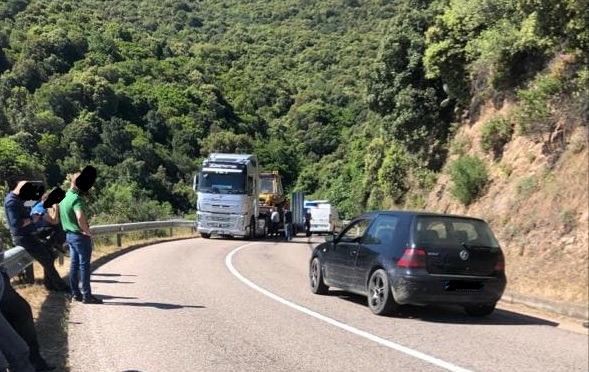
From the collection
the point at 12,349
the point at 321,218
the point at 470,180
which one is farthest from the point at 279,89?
the point at 12,349

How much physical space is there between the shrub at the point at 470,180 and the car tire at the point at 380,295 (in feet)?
33.1

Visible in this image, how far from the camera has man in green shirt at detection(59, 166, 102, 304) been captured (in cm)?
970

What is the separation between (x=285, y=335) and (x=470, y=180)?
12.5 meters

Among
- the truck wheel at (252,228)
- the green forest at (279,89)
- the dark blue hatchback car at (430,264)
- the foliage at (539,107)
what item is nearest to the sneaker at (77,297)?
the green forest at (279,89)

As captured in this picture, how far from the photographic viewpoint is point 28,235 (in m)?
10.3

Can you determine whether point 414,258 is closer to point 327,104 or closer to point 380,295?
point 380,295

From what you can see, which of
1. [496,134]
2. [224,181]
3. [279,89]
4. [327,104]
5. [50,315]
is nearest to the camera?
[50,315]

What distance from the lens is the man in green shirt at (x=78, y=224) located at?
9703 mm

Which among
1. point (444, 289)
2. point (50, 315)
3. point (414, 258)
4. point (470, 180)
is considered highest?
point (470, 180)

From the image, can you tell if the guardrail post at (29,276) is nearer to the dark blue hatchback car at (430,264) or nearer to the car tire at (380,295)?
the dark blue hatchback car at (430,264)

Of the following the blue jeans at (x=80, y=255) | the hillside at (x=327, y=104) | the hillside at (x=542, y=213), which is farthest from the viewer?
the hillside at (x=327, y=104)

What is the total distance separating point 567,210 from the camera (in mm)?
13961

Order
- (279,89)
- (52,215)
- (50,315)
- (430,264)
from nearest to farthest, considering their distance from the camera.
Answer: (50,315)
(430,264)
(52,215)
(279,89)

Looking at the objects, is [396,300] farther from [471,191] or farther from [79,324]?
[471,191]
